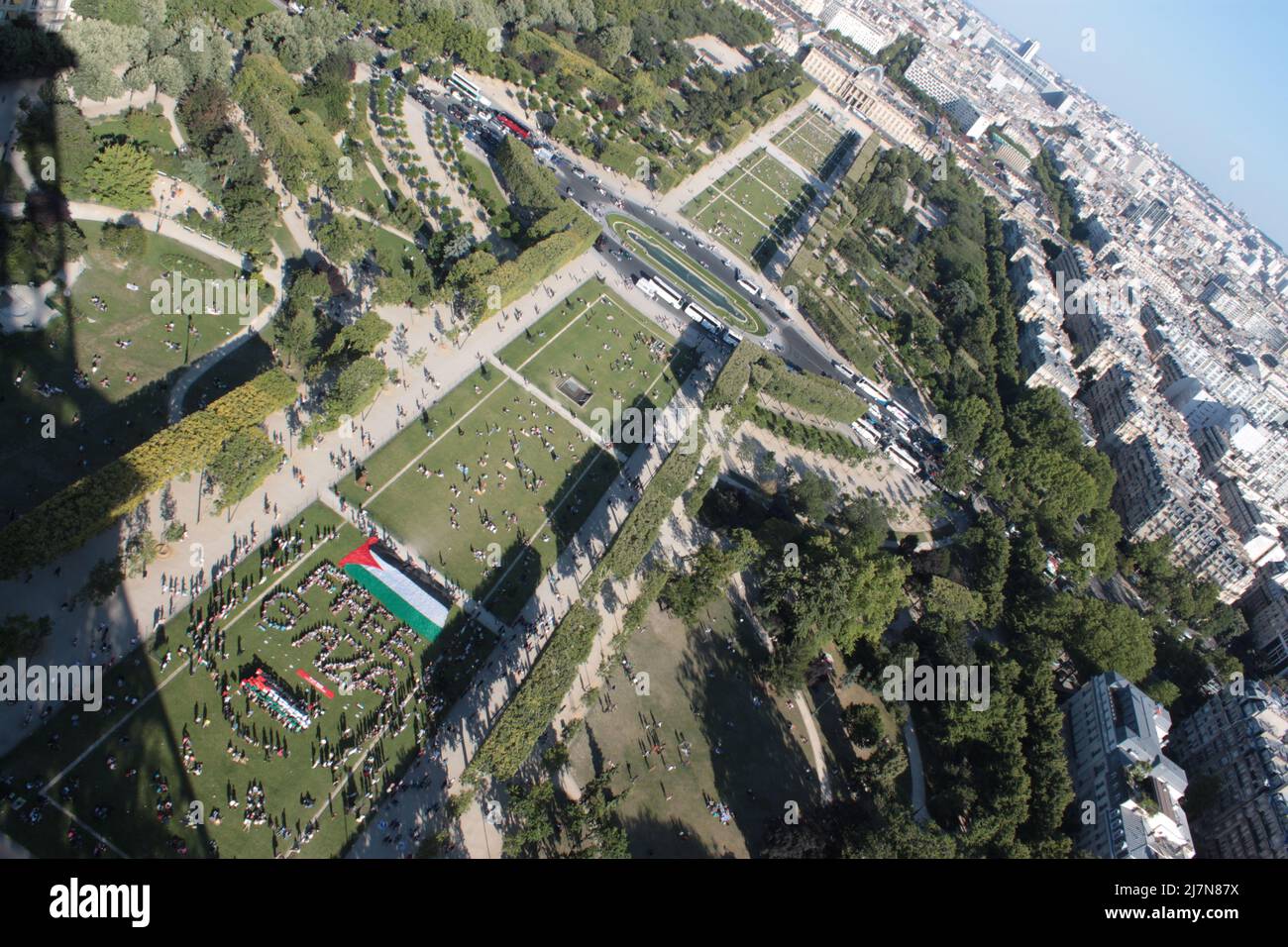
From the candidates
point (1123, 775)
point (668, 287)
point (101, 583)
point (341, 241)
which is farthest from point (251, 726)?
point (668, 287)

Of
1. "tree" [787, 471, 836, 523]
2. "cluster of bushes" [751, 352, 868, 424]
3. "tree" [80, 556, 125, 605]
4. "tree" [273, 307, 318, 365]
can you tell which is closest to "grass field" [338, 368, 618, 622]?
"tree" [273, 307, 318, 365]

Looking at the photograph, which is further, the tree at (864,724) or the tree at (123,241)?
the tree at (123,241)

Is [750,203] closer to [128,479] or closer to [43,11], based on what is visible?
[43,11]

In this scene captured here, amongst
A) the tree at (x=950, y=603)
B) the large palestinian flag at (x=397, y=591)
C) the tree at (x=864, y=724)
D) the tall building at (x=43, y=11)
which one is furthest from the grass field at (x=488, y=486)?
the tall building at (x=43, y=11)

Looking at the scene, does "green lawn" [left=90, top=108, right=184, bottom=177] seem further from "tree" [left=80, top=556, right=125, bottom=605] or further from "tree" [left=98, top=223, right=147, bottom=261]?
"tree" [left=80, top=556, right=125, bottom=605]

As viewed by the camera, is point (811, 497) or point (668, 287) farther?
point (668, 287)

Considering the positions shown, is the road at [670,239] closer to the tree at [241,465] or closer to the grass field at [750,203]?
the grass field at [750,203]
